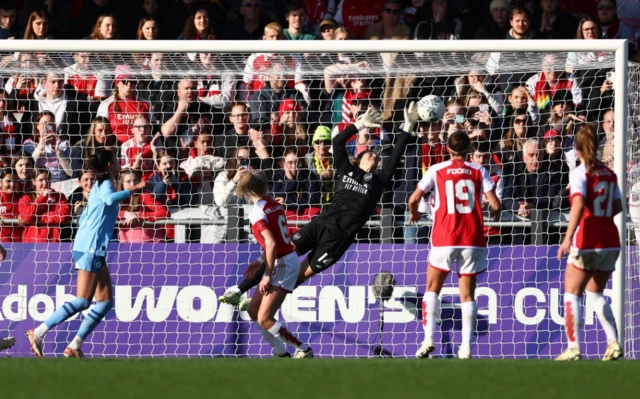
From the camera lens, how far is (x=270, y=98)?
12.1 meters

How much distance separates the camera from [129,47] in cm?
1045

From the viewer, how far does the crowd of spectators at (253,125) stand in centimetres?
1131

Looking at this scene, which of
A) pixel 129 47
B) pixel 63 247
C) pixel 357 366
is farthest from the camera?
pixel 63 247

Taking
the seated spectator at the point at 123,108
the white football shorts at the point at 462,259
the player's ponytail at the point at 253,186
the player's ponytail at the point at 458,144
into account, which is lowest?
the white football shorts at the point at 462,259

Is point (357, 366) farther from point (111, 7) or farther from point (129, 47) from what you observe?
point (111, 7)

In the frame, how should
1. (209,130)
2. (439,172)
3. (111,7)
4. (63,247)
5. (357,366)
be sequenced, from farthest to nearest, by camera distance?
(111,7), (209,130), (63,247), (439,172), (357,366)

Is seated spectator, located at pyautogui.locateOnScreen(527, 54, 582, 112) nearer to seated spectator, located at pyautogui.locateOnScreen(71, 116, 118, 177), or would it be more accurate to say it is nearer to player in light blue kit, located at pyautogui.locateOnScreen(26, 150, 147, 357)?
seated spectator, located at pyautogui.locateOnScreen(71, 116, 118, 177)

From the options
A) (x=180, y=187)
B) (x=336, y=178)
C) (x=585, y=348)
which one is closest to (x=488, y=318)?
(x=585, y=348)

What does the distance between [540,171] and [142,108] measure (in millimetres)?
4170

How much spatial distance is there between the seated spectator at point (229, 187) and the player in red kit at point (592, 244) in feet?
12.7

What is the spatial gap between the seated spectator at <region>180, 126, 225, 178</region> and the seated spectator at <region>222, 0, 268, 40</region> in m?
1.97

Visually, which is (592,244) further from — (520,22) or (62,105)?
Result: (62,105)

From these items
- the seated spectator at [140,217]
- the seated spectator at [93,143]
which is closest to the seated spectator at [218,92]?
the seated spectator at [93,143]

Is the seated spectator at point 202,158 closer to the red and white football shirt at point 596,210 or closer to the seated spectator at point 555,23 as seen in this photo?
the seated spectator at point 555,23
